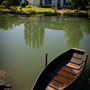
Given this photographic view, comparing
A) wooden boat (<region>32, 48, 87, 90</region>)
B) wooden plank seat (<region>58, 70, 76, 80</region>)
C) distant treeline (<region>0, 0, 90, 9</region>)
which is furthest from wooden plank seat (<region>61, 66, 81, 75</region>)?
distant treeline (<region>0, 0, 90, 9</region>)

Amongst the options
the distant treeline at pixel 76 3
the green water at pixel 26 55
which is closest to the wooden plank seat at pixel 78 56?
the green water at pixel 26 55

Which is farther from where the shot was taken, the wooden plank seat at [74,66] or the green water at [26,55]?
the green water at [26,55]

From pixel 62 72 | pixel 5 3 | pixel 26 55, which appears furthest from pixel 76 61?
pixel 5 3

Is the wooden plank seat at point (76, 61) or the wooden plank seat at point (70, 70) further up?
the wooden plank seat at point (76, 61)

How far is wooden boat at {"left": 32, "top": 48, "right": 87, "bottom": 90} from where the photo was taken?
9.86m

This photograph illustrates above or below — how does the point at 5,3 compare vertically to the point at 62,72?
above

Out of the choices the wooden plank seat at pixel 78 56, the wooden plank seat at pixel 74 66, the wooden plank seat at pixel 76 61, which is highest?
the wooden plank seat at pixel 78 56

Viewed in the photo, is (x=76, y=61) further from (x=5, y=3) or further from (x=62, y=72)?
(x=5, y=3)

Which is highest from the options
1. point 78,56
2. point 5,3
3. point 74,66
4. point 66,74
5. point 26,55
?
point 5,3

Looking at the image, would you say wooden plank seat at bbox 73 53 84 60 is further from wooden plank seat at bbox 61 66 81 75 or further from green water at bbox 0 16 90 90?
wooden plank seat at bbox 61 66 81 75

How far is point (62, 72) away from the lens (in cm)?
1148

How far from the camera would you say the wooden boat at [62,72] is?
9.86m

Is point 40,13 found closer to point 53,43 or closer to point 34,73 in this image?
point 53,43

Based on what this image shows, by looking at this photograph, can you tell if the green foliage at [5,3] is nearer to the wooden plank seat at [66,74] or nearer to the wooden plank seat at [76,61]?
the wooden plank seat at [76,61]
